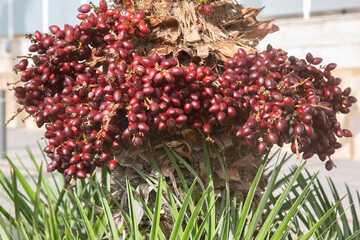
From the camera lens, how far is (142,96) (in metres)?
1.30

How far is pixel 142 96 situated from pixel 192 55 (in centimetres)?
26

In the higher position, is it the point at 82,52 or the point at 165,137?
the point at 82,52

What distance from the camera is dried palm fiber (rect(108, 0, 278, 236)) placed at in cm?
150

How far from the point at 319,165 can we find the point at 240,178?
531 cm

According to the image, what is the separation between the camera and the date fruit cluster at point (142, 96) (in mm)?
1317

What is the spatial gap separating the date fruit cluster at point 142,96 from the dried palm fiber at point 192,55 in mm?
46

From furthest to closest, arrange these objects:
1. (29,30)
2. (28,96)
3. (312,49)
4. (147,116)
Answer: (29,30), (312,49), (28,96), (147,116)

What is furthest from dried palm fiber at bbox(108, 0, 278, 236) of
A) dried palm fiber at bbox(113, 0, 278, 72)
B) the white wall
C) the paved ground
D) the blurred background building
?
the white wall

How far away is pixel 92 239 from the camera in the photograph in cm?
138

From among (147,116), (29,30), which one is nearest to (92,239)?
(147,116)

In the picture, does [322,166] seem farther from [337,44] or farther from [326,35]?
[326,35]

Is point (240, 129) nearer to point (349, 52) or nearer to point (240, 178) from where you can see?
point (240, 178)

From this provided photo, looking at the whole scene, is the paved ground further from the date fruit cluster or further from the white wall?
the date fruit cluster

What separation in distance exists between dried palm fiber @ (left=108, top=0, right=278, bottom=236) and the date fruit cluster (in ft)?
0.15
